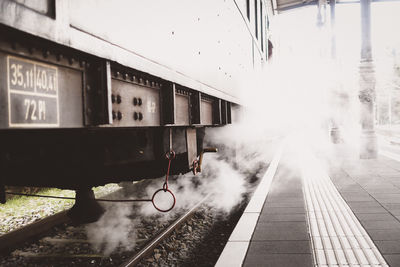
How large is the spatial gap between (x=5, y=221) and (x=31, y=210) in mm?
833

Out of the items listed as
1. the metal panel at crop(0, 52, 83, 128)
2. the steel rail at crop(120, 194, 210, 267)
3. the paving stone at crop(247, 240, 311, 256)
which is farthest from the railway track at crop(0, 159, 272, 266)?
the metal panel at crop(0, 52, 83, 128)

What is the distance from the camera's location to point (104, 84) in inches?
83.6

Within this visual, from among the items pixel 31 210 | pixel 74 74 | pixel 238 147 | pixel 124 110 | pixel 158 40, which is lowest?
pixel 31 210

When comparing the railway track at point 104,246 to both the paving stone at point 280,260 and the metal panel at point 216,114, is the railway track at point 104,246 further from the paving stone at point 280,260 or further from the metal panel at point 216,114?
the metal panel at point 216,114

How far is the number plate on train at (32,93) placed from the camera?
1521 millimetres

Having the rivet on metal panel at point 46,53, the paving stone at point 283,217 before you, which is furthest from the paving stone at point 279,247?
the rivet on metal panel at point 46,53

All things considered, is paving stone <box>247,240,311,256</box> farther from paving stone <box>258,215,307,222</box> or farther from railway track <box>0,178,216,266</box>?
railway track <box>0,178,216,266</box>

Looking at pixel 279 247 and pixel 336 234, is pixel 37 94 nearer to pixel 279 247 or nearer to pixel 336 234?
pixel 279 247

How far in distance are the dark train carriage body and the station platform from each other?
1.24m

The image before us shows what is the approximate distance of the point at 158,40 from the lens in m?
2.66

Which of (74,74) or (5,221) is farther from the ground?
(74,74)

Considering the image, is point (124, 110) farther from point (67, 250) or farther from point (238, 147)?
point (238, 147)

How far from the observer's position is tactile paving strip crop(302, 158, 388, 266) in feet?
11.0

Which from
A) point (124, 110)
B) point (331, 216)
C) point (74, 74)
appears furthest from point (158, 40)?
point (331, 216)
